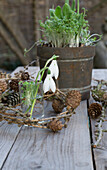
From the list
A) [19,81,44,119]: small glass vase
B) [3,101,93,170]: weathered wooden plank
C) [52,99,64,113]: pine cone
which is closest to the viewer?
[3,101,93,170]: weathered wooden plank

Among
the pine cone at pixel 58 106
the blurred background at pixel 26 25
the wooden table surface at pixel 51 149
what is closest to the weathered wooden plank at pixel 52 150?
the wooden table surface at pixel 51 149

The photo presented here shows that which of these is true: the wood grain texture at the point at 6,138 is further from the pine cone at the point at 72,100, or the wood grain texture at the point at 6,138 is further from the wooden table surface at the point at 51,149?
the pine cone at the point at 72,100

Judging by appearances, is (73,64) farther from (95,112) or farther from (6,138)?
(6,138)

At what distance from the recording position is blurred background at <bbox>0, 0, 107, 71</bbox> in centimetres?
371

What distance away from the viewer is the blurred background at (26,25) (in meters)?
3.71

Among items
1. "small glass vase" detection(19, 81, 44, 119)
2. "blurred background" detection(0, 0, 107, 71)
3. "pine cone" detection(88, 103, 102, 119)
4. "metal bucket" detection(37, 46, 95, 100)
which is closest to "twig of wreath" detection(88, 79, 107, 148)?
"pine cone" detection(88, 103, 102, 119)

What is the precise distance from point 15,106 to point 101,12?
4327mm

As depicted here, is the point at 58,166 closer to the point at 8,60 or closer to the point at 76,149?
the point at 76,149

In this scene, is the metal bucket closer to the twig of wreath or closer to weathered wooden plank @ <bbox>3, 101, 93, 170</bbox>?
the twig of wreath

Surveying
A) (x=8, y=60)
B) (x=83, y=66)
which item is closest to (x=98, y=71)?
(x=83, y=66)

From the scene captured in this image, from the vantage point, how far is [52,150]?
0.75 m

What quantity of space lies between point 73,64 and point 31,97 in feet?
1.17

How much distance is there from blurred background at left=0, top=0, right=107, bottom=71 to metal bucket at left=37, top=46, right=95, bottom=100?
90.7 inches

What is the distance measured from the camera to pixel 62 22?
1.14 meters
